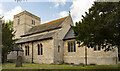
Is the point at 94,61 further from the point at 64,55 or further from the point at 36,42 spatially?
the point at 36,42

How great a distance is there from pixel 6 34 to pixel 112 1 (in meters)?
17.5

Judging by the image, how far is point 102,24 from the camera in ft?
28.7

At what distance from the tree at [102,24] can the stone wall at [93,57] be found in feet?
27.5

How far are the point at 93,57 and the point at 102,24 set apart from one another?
1079cm

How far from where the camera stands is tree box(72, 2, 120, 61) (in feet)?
27.6

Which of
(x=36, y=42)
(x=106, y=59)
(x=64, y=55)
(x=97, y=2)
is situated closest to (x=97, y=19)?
(x=97, y=2)

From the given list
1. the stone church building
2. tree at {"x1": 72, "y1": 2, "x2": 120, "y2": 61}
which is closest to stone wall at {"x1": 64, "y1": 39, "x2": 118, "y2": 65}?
the stone church building

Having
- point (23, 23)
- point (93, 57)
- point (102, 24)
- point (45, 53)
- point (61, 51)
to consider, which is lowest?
point (93, 57)

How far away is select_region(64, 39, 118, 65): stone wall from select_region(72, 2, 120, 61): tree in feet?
27.5

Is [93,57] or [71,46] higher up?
[71,46]

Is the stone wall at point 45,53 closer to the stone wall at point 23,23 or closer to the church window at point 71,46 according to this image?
the church window at point 71,46

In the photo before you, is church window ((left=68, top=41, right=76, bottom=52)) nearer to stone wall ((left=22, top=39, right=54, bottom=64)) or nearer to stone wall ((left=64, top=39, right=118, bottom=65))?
stone wall ((left=64, top=39, right=118, bottom=65))

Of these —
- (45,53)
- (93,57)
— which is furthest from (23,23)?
(93,57)

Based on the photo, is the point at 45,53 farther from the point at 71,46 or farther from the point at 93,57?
the point at 93,57
